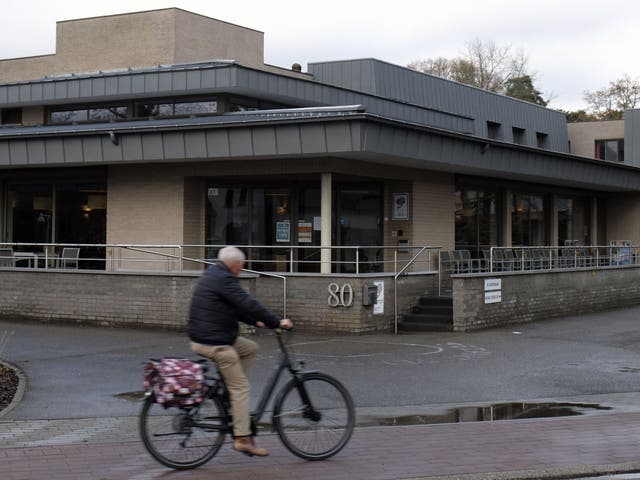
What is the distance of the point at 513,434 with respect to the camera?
28.4 ft

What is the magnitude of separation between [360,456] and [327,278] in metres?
10.3

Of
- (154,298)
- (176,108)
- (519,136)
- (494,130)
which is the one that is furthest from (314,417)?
(519,136)

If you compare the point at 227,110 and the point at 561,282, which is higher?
the point at 227,110

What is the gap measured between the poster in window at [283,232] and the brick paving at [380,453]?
43.0 feet

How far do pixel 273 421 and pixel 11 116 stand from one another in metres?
22.9

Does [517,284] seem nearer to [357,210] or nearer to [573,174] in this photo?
[357,210]

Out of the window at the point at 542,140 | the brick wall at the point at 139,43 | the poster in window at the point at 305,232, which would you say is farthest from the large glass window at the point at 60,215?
the window at the point at 542,140

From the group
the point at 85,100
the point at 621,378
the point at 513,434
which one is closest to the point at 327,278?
the point at 621,378

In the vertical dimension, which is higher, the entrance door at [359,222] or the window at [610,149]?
the window at [610,149]

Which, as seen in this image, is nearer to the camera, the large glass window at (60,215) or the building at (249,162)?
the building at (249,162)

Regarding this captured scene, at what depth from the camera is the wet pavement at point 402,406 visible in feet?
24.1

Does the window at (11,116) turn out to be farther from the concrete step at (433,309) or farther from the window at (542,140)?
the window at (542,140)

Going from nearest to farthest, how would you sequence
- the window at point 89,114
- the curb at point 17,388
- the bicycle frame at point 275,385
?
the bicycle frame at point 275,385
the curb at point 17,388
the window at point 89,114

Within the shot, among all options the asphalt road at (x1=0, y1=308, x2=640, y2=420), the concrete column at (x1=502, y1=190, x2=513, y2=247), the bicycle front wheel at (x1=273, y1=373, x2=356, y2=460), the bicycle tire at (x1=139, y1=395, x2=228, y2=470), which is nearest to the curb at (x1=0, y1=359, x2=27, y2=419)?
the asphalt road at (x1=0, y1=308, x2=640, y2=420)
